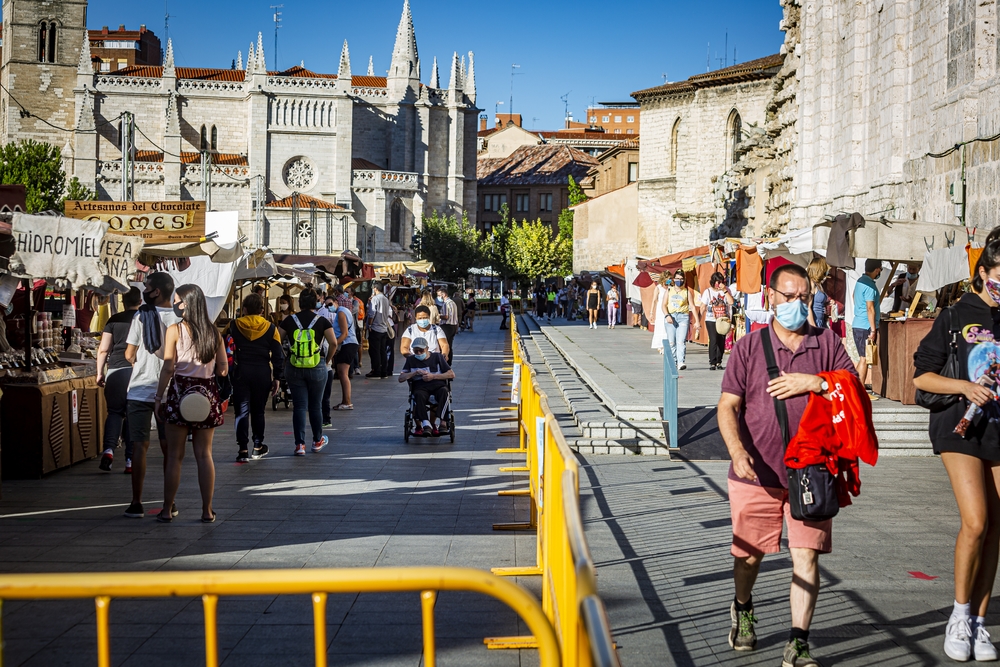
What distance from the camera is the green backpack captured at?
449 inches

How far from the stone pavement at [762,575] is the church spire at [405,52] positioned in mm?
81068

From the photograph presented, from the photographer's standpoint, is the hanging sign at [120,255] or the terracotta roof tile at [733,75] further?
the terracotta roof tile at [733,75]

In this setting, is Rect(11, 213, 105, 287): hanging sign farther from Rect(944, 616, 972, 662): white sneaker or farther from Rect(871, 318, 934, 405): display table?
Rect(871, 318, 934, 405): display table

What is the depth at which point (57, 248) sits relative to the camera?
9375 millimetres

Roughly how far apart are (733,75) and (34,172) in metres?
39.1

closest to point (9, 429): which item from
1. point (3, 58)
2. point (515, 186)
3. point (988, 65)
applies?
point (988, 65)

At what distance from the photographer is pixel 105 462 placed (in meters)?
10.0

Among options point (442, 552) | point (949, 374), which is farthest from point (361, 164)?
point (949, 374)

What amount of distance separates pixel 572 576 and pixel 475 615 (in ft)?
7.73

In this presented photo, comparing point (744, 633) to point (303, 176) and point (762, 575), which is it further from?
point (303, 176)

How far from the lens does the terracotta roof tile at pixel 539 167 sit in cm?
10594

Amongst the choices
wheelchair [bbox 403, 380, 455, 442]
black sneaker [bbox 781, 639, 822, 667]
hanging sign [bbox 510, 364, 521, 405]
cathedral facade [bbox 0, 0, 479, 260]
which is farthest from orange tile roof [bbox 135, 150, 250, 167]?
black sneaker [bbox 781, 639, 822, 667]

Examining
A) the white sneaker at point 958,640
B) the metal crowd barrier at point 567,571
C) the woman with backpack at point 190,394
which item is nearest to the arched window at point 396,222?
the woman with backpack at point 190,394

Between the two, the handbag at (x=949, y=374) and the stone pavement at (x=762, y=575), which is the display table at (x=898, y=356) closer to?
the stone pavement at (x=762, y=575)
